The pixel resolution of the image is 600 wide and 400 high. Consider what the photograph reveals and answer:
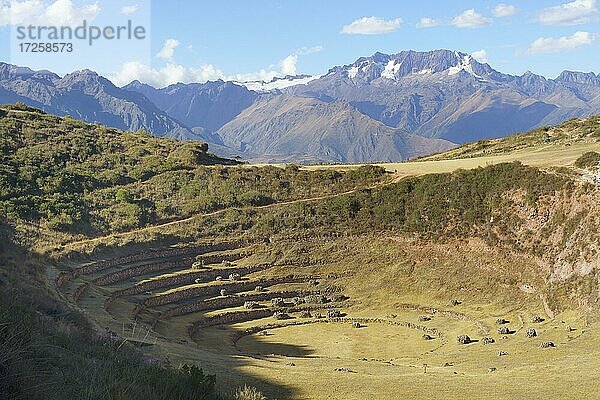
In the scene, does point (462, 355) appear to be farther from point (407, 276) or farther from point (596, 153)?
point (596, 153)

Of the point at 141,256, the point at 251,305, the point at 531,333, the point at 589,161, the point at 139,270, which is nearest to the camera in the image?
the point at 531,333

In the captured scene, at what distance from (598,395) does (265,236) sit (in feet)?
141

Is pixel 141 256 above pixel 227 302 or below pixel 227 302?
above

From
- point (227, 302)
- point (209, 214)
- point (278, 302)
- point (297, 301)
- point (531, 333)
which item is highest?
point (209, 214)

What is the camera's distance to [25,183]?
66.0 meters

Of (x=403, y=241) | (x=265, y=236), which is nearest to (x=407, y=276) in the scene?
(x=403, y=241)

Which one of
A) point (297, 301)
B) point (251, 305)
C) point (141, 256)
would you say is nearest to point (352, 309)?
point (297, 301)

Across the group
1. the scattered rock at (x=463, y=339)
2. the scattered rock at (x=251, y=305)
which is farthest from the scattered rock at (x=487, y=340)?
the scattered rock at (x=251, y=305)

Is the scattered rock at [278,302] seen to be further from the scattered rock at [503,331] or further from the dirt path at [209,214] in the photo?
the scattered rock at [503,331]

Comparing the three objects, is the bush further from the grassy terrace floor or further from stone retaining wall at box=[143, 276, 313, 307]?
stone retaining wall at box=[143, 276, 313, 307]

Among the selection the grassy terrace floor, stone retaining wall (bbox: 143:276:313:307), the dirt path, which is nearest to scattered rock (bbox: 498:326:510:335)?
stone retaining wall (bbox: 143:276:313:307)

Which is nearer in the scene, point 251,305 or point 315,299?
point 251,305

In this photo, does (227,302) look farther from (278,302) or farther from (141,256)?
(141,256)

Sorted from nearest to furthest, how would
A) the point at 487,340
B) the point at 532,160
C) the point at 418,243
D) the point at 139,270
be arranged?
the point at 487,340, the point at 139,270, the point at 418,243, the point at 532,160
